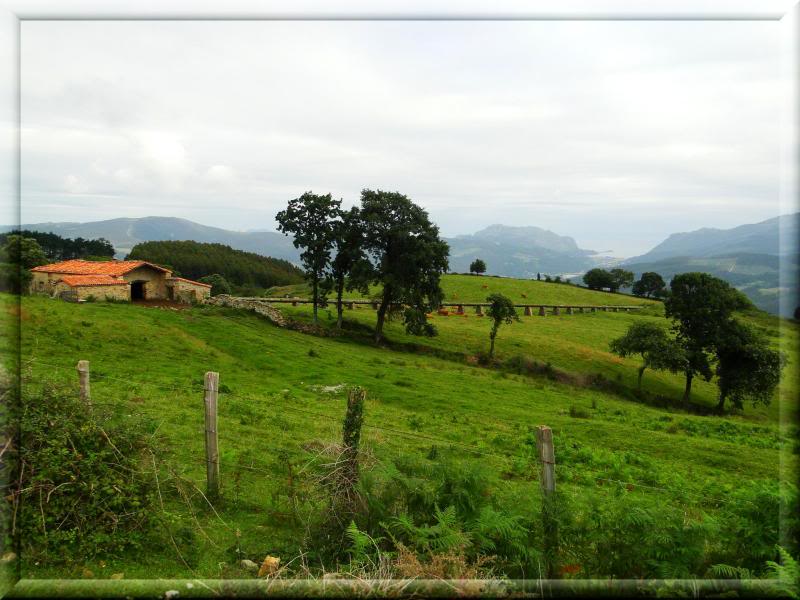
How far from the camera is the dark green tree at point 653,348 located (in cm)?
4316

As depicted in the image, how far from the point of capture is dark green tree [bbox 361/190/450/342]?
45.8m

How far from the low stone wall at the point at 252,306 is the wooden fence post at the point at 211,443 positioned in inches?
1370

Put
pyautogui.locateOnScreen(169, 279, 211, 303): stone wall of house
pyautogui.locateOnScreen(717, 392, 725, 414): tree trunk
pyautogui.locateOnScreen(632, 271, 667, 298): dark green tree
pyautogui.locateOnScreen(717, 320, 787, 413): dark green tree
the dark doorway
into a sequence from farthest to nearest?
pyautogui.locateOnScreen(632, 271, 667, 298): dark green tree, pyautogui.locateOnScreen(717, 392, 725, 414): tree trunk, pyautogui.locateOnScreen(717, 320, 787, 413): dark green tree, pyautogui.locateOnScreen(169, 279, 211, 303): stone wall of house, the dark doorway

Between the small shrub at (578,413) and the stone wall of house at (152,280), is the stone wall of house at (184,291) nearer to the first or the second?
the stone wall of house at (152,280)

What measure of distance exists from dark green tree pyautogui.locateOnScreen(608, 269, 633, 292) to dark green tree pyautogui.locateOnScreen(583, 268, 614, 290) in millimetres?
765

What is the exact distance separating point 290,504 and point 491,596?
12.6 ft

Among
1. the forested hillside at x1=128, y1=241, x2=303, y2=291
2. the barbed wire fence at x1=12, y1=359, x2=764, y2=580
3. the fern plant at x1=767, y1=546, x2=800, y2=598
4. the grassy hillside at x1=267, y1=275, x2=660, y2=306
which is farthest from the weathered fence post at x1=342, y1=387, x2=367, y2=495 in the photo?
the forested hillside at x1=128, y1=241, x2=303, y2=291

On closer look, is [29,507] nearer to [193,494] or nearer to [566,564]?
[193,494]

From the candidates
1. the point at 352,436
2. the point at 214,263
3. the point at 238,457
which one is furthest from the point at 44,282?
the point at 214,263

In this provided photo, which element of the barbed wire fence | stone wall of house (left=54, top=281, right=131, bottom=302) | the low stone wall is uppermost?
stone wall of house (left=54, top=281, right=131, bottom=302)

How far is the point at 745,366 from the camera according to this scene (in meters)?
42.9

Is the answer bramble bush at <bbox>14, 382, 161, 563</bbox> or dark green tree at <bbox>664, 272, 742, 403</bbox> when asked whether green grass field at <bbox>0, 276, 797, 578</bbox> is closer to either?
bramble bush at <bbox>14, 382, 161, 563</bbox>

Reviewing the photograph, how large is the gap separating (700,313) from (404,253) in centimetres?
2802

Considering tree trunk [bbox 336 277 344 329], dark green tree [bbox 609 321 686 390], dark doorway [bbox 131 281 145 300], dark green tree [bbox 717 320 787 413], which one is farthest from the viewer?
tree trunk [bbox 336 277 344 329]
